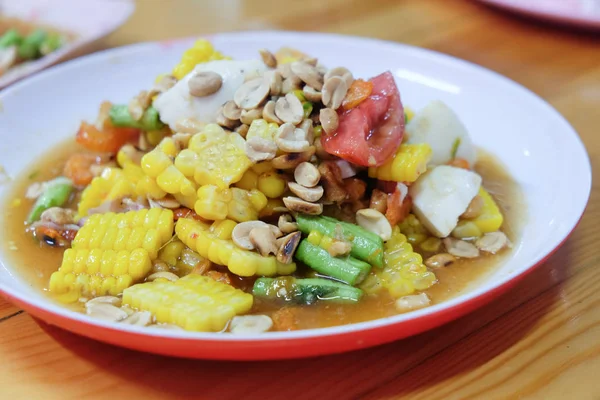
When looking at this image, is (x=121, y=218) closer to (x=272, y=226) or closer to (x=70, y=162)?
(x=272, y=226)

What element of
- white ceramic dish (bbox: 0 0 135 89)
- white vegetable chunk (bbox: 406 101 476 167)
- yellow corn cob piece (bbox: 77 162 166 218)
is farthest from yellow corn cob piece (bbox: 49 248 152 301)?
white ceramic dish (bbox: 0 0 135 89)

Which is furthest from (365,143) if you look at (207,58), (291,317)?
(207,58)

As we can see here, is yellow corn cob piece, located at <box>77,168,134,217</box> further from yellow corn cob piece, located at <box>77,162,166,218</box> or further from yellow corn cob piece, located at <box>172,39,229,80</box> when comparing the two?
yellow corn cob piece, located at <box>172,39,229,80</box>

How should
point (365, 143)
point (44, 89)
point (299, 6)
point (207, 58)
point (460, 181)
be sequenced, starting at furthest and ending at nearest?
point (299, 6)
point (44, 89)
point (207, 58)
point (460, 181)
point (365, 143)

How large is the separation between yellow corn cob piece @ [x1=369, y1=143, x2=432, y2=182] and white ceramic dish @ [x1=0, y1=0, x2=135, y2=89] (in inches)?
59.5

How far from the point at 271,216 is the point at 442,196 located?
453 mm

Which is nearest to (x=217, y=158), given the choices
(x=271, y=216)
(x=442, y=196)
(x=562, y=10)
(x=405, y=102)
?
(x=271, y=216)

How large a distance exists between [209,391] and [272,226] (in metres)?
0.45

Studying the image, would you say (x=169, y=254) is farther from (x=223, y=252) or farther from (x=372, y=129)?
(x=372, y=129)

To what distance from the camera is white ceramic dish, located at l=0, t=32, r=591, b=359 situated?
3.74 ft

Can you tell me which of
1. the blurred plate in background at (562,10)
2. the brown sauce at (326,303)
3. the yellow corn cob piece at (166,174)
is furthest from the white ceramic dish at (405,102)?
the blurred plate in background at (562,10)

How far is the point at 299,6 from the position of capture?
3383 millimetres

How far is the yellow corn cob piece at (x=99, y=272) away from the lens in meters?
1.46

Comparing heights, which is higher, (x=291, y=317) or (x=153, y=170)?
(x=153, y=170)
